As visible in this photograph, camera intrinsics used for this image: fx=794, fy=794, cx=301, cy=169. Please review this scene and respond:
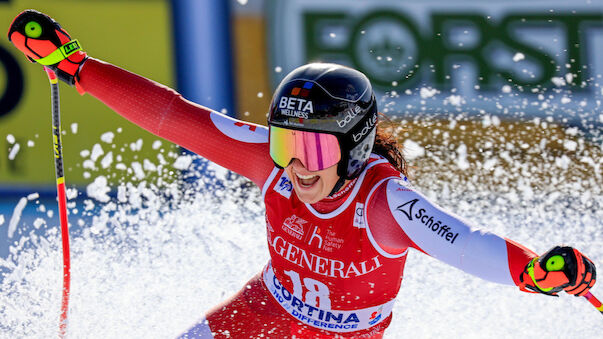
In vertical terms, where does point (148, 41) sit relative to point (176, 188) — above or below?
above

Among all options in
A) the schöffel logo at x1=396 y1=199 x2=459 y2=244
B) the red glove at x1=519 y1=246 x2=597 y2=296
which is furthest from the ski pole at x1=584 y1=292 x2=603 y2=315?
the schöffel logo at x1=396 y1=199 x2=459 y2=244

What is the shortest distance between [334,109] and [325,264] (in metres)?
0.49

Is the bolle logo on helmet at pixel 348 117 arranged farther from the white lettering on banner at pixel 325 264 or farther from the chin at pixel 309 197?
the white lettering on banner at pixel 325 264

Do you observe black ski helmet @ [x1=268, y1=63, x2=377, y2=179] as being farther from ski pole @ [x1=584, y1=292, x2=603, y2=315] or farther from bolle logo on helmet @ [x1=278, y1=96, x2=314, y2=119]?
ski pole @ [x1=584, y1=292, x2=603, y2=315]

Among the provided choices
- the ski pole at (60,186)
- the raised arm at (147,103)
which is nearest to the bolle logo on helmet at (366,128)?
the raised arm at (147,103)

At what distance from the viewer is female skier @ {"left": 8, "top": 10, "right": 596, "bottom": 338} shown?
2.22 meters

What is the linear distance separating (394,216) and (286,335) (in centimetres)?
63

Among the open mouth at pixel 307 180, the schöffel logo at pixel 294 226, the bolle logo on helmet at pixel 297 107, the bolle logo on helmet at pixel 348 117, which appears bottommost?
the schöffel logo at pixel 294 226

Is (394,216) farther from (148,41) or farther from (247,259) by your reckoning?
(148,41)

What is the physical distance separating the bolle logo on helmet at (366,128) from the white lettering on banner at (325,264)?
14.9 inches

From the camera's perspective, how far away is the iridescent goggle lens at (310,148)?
237 cm

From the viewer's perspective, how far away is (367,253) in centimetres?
245

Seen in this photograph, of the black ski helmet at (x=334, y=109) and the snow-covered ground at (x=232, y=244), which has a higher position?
the black ski helmet at (x=334, y=109)

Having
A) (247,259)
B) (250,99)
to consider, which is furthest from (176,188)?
(247,259)
